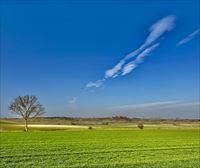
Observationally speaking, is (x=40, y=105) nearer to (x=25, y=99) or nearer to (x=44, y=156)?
(x=25, y=99)

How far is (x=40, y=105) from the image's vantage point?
297ft

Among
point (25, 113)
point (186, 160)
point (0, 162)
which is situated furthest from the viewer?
point (25, 113)

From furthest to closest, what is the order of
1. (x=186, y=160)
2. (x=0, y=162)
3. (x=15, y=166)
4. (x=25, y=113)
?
(x=25, y=113) < (x=186, y=160) < (x=0, y=162) < (x=15, y=166)

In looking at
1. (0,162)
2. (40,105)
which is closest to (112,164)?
(0,162)

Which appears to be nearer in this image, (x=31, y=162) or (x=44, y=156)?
(x=31, y=162)

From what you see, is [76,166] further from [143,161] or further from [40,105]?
[40,105]

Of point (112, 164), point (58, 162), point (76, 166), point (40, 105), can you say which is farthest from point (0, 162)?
point (40, 105)

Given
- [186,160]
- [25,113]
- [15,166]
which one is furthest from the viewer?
[25,113]

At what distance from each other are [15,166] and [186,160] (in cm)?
1107

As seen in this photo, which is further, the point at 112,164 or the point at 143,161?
the point at 143,161

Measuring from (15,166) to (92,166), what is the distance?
4.36 m

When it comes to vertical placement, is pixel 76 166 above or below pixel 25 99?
below

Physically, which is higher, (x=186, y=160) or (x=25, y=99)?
(x=25, y=99)

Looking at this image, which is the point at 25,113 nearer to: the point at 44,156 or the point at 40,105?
the point at 40,105
